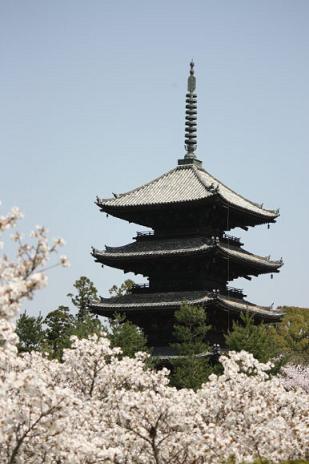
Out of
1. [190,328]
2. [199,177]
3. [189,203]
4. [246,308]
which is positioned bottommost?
[190,328]

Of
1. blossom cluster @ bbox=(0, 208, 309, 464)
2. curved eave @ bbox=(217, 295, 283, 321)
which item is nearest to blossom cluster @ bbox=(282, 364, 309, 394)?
curved eave @ bbox=(217, 295, 283, 321)

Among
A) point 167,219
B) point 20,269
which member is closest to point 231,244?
point 167,219

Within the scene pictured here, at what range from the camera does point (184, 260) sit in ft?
166

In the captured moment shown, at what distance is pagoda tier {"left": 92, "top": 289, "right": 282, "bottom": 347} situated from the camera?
4841 cm

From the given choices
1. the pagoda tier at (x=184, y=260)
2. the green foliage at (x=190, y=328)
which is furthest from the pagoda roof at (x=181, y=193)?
the green foliage at (x=190, y=328)

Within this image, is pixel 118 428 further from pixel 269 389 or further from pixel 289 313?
pixel 289 313

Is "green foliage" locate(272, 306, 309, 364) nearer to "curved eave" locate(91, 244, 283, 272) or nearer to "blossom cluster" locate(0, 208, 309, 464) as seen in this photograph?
"curved eave" locate(91, 244, 283, 272)

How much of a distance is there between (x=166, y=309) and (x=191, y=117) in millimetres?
15798

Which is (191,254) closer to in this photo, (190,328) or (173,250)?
(173,250)

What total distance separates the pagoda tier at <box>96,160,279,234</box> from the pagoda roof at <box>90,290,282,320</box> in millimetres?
4426

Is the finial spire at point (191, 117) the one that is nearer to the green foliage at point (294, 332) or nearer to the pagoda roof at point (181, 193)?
the pagoda roof at point (181, 193)

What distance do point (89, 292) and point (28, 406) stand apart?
5169 cm

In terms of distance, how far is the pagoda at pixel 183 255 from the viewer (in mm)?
49500

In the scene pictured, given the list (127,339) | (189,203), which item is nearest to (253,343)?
(127,339)
